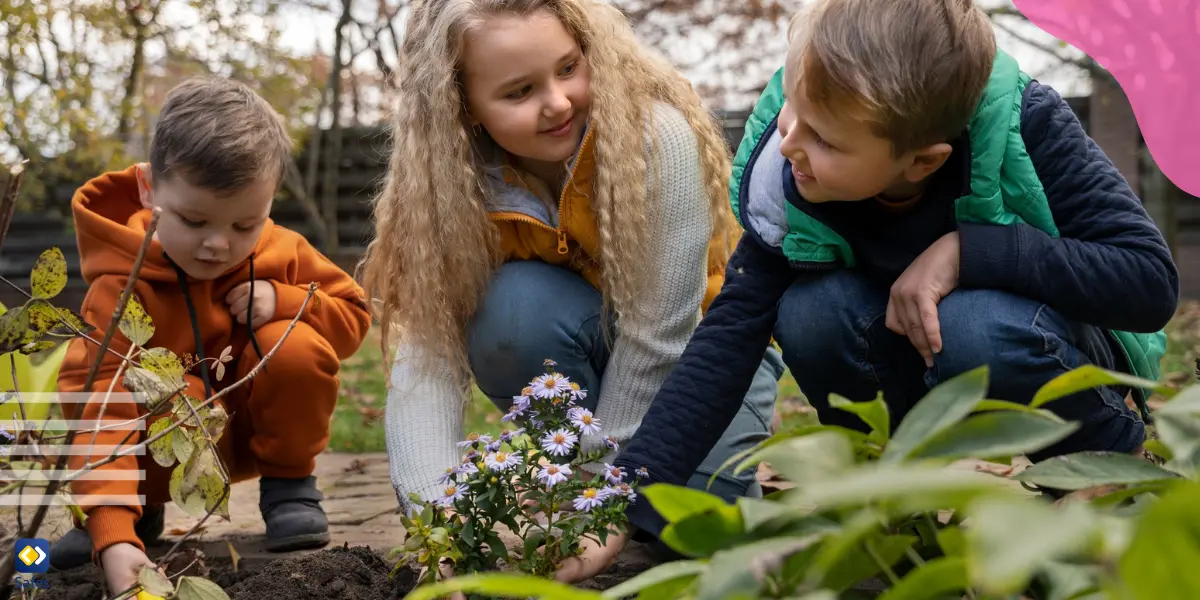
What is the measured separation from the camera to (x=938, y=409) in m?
0.80

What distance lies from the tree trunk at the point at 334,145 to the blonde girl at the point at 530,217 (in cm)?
811

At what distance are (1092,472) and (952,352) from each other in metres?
0.85

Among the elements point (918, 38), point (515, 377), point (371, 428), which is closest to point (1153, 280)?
point (918, 38)

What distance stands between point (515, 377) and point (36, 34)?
274 inches

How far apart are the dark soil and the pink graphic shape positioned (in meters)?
1.58

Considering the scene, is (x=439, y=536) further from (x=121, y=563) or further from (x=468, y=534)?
(x=121, y=563)

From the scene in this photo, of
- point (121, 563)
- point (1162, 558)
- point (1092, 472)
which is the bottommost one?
point (121, 563)

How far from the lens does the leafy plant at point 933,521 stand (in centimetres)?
56

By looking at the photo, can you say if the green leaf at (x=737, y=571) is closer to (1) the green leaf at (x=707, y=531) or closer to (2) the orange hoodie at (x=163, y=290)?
(1) the green leaf at (x=707, y=531)

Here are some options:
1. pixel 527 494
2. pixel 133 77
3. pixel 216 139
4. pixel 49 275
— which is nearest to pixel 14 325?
pixel 49 275

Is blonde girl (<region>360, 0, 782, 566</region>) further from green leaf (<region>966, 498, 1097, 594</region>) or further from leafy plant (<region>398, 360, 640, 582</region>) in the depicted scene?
green leaf (<region>966, 498, 1097, 594</region>)

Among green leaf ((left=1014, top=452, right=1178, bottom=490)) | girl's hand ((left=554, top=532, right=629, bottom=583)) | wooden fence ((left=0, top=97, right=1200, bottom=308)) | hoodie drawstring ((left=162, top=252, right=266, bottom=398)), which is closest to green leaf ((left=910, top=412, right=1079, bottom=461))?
green leaf ((left=1014, top=452, right=1178, bottom=490))

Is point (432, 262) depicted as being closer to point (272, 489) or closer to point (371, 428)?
point (272, 489)

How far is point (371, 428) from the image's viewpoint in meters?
4.11
